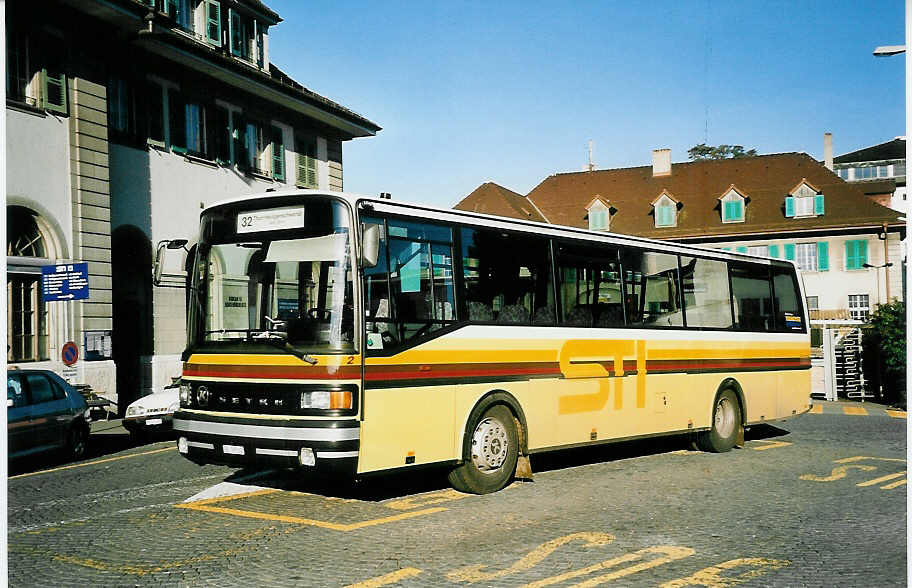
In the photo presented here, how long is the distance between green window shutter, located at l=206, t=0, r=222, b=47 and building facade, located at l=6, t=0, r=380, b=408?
4 cm

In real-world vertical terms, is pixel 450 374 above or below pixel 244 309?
below

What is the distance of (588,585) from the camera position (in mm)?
6512

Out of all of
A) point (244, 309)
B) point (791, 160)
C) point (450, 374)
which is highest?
point (791, 160)

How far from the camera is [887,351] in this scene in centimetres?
2566

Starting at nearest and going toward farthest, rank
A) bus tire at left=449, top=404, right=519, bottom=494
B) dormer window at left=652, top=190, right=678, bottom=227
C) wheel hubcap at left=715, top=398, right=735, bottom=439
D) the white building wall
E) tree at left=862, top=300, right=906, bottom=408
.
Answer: bus tire at left=449, top=404, right=519, bottom=494 < wheel hubcap at left=715, top=398, right=735, bottom=439 < tree at left=862, top=300, right=906, bottom=408 < the white building wall < dormer window at left=652, top=190, right=678, bottom=227

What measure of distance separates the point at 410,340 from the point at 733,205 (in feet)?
181

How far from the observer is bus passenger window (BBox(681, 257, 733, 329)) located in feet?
46.8

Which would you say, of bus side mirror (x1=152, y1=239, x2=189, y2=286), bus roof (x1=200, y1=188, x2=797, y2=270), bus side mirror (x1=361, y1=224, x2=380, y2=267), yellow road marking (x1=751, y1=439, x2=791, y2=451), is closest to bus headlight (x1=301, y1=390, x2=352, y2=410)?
bus side mirror (x1=361, y1=224, x2=380, y2=267)

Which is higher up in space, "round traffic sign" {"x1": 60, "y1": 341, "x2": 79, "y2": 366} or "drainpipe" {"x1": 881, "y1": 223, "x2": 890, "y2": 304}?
"drainpipe" {"x1": 881, "y1": 223, "x2": 890, "y2": 304}

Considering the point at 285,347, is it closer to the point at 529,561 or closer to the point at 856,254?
the point at 529,561

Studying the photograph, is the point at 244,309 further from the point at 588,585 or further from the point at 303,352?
the point at 588,585

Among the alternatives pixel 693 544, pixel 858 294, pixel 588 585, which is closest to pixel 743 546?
pixel 693 544

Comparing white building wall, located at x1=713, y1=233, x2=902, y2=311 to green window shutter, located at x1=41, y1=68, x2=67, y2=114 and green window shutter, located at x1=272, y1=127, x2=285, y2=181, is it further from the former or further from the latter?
green window shutter, located at x1=41, y1=68, x2=67, y2=114

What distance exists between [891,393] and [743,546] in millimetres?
21526
